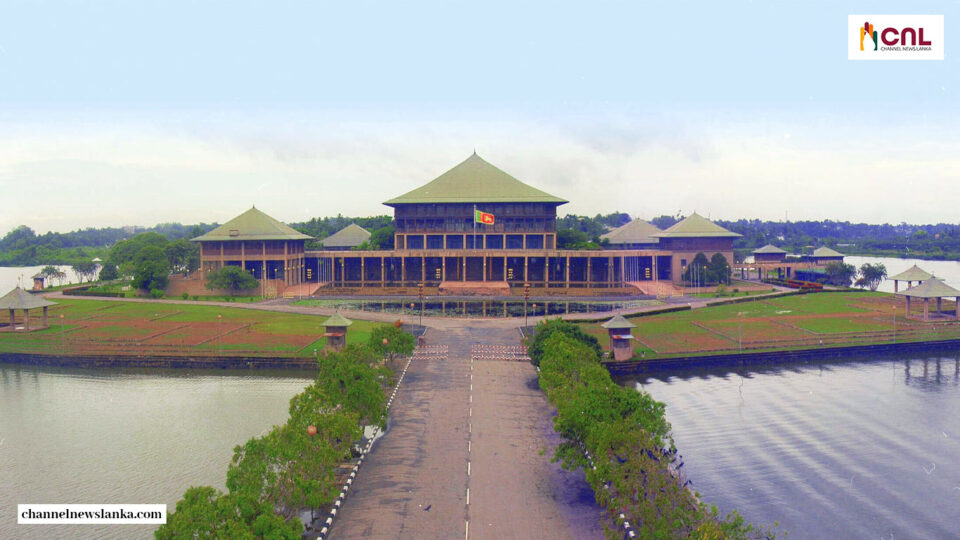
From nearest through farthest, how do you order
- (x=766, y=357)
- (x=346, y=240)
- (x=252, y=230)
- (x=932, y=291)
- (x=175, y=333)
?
(x=766, y=357)
(x=175, y=333)
(x=932, y=291)
(x=252, y=230)
(x=346, y=240)

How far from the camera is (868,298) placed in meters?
77.6

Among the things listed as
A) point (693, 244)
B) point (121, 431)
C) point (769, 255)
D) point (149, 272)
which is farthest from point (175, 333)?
point (769, 255)

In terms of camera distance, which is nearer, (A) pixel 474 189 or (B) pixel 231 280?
(B) pixel 231 280

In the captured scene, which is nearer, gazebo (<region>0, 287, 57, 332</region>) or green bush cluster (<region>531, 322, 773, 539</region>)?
green bush cluster (<region>531, 322, 773, 539</region>)

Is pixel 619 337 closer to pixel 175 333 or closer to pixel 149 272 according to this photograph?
pixel 175 333

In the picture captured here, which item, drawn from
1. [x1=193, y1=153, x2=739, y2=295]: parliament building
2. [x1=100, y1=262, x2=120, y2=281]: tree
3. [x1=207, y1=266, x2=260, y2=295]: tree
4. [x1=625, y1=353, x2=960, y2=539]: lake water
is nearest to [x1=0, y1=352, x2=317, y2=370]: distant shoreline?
[x1=625, y1=353, x2=960, y2=539]: lake water

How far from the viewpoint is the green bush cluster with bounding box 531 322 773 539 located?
19.0 meters

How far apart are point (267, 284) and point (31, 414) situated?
5174cm

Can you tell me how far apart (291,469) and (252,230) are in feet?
246

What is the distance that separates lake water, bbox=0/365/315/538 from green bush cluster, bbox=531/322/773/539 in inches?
552

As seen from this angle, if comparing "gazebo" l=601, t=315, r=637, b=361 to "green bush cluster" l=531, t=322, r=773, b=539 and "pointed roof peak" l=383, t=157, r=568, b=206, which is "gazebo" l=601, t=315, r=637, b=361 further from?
"pointed roof peak" l=383, t=157, r=568, b=206

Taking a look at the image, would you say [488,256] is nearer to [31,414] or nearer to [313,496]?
[31,414]

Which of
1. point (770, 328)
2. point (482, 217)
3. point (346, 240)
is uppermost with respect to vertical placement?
point (482, 217)

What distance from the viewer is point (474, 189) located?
332 ft
